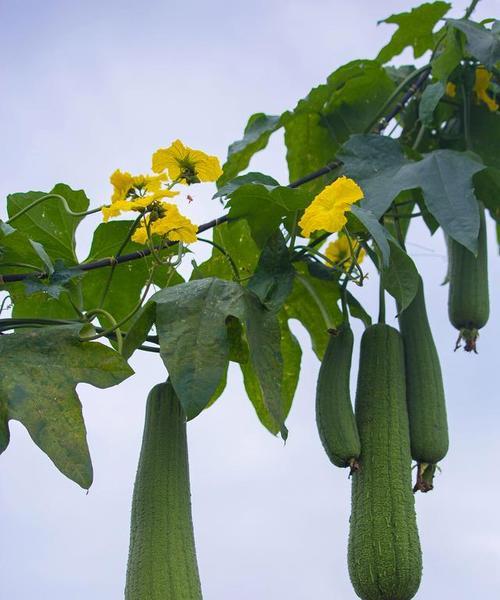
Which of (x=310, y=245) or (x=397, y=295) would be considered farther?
(x=310, y=245)

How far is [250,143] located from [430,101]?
54 cm

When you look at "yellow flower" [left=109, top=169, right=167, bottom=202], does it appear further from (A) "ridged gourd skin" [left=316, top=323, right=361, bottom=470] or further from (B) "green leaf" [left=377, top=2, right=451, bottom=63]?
(B) "green leaf" [left=377, top=2, right=451, bottom=63]

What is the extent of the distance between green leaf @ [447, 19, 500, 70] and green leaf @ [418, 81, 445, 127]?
0.14 m

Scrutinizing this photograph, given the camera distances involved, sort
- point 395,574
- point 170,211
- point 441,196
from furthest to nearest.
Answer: point 441,196
point 170,211
point 395,574

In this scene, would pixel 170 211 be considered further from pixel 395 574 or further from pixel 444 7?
pixel 444 7

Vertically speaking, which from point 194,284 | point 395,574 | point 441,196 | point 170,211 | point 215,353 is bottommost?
point 395,574

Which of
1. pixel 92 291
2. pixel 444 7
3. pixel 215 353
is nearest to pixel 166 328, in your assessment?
pixel 215 353

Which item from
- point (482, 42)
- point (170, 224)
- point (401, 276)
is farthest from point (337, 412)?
point (482, 42)

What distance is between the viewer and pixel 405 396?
2201 millimetres

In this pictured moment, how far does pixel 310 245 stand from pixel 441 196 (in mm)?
344

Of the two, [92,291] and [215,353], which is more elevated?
[92,291]

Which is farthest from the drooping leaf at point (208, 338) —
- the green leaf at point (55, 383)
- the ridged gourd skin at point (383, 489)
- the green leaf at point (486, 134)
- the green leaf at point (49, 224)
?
the green leaf at point (486, 134)

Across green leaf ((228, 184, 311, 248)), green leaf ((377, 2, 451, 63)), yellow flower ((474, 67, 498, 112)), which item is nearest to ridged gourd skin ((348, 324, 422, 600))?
green leaf ((228, 184, 311, 248))

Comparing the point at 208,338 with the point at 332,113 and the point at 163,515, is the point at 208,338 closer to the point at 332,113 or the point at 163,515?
the point at 163,515
